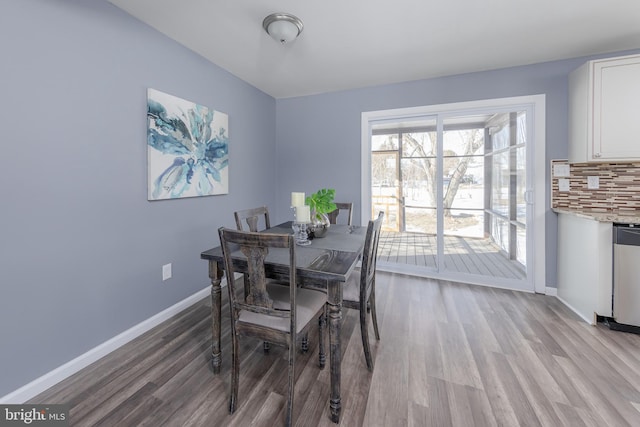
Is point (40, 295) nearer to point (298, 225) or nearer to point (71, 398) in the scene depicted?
point (71, 398)

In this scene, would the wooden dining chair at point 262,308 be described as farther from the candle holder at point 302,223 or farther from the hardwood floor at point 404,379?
the candle holder at point 302,223

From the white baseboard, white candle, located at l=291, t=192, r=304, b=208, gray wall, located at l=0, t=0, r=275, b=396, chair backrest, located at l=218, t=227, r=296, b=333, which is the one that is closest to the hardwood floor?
the white baseboard

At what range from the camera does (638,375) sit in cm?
163

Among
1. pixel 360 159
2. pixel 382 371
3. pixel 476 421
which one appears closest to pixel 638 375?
pixel 476 421

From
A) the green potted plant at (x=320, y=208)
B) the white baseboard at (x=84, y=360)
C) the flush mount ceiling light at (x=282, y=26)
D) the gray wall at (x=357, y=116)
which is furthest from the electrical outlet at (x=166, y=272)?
the flush mount ceiling light at (x=282, y=26)

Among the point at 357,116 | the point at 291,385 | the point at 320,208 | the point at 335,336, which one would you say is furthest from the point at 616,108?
the point at 291,385

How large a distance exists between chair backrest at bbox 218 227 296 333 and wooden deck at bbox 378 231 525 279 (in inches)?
104

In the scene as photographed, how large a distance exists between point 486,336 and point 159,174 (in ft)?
9.57

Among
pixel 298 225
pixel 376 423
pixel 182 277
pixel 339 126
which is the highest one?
pixel 339 126

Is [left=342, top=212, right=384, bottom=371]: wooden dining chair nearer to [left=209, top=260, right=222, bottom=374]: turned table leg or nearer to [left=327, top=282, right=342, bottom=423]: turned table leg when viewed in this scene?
[left=327, top=282, right=342, bottom=423]: turned table leg

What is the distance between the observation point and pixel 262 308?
1.33 meters

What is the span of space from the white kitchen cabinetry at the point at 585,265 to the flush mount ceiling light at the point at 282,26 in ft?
9.28

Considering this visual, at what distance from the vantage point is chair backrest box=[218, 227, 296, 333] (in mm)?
1182

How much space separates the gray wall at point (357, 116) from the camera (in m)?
2.71
